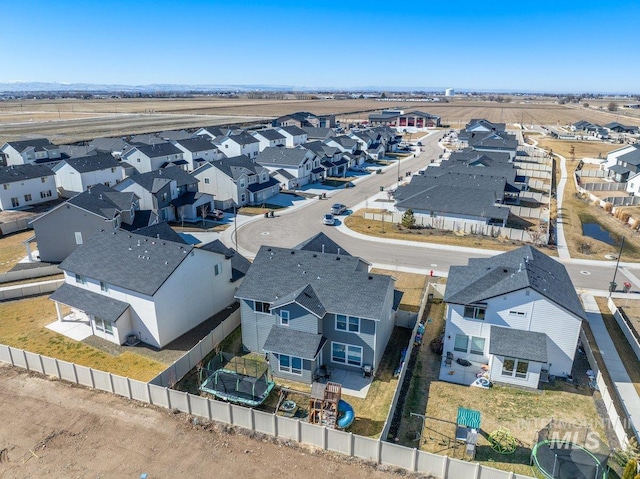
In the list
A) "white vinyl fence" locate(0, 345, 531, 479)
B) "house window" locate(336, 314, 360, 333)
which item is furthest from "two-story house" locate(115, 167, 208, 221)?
"house window" locate(336, 314, 360, 333)

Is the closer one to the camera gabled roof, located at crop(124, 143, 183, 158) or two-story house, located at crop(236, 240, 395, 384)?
two-story house, located at crop(236, 240, 395, 384)

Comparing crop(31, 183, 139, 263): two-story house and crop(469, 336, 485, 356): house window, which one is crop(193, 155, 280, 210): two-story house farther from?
crop(469, 336, 485, 356): house window

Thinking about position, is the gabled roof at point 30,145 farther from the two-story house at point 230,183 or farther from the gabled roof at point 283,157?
the gabled roof at point 283,157

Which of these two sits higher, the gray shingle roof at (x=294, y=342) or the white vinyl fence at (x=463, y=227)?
the gray shingle roof at (x=294, y=342)

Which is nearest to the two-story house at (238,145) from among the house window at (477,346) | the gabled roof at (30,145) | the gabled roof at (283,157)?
the gabled roof at (283,157)

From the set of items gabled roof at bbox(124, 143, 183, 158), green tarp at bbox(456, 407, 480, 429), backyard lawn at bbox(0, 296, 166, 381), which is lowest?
backyard lawn at bbox(0, 296, 166, 381)

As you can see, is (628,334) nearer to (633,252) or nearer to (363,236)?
(633,252)
